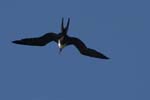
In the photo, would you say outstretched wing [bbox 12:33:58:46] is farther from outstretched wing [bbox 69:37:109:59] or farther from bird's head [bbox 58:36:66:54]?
outstretched wing [bbox 69:37:109:59]

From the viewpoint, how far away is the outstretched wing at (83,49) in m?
A: 41.0

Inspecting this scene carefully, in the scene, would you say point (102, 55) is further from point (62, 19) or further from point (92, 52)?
point (62, 19)

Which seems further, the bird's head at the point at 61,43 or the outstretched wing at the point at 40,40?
the outstretched wing at the point at 40,40

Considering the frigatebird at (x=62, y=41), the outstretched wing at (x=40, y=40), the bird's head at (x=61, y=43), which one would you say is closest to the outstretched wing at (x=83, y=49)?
the frigatebird at (x=62, y=41)

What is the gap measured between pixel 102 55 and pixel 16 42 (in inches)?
216

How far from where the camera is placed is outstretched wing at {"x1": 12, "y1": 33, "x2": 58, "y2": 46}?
41000mm

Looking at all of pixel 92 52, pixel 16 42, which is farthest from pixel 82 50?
pixel 16 42

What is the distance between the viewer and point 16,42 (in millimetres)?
42188

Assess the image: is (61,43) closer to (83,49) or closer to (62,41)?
(62,41)

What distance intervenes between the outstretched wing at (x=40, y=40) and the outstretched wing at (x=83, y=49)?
44.2 inches

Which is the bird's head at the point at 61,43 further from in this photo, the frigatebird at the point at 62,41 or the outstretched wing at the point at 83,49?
the outstretched wing at the point at 83,49

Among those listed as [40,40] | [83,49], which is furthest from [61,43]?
[83,49]

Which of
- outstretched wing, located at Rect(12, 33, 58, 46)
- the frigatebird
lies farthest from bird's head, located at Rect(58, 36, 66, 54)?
outstretched wing, located at Rect(12, 33, 58, 46)

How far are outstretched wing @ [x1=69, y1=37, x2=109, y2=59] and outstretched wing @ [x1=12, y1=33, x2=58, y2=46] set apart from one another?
1122mm
